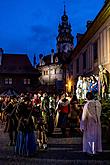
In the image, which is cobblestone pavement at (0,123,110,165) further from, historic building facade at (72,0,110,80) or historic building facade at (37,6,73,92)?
historic building facade at (37,6,73,92)

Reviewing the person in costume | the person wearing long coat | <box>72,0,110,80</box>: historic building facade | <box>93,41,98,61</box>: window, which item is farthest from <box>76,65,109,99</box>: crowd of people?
the person in costume

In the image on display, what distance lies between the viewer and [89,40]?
1058 inches

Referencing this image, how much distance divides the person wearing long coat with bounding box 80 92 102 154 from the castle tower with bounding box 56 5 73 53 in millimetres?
97148

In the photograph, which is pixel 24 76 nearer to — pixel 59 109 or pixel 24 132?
pixel 59 109

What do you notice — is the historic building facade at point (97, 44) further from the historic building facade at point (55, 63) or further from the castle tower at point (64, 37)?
the castle tower at point (64, 37)

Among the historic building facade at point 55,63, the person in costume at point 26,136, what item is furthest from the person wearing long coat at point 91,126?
the historic building facade at point 55,63

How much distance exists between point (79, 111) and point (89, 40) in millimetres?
11110

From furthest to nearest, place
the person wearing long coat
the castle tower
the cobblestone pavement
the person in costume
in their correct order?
the castle tower < the person in costume < the person wearing long coat < the cobblestone pavement

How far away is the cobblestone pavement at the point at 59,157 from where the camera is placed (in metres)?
9.27

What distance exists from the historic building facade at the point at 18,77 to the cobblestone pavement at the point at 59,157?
180 ft

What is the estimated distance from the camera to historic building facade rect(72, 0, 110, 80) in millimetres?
20220

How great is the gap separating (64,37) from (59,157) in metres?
107

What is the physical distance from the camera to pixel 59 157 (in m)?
10.1

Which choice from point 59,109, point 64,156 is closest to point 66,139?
point 59,109
